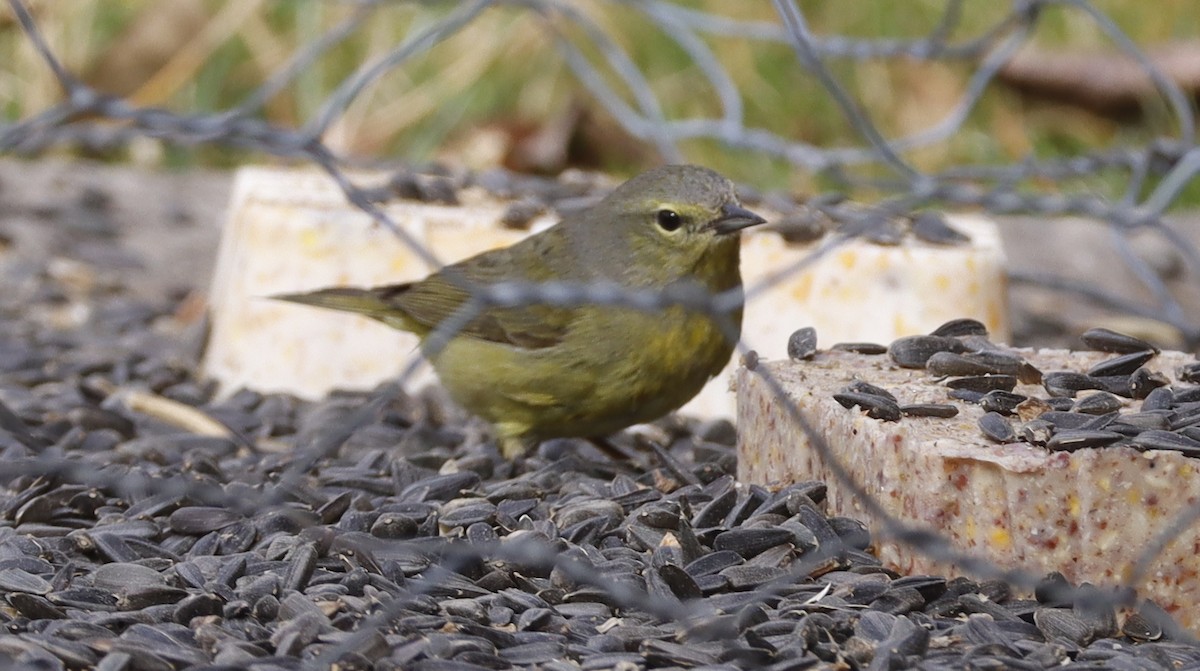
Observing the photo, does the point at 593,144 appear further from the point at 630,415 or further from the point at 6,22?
the point at 630,415

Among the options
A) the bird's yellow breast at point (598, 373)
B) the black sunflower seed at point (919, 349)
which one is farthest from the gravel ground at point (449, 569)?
the black sunflower seed at point (919, 349)

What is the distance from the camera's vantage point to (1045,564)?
8.95 ft

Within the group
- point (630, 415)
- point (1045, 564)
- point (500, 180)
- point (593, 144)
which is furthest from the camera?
point (593, 144)

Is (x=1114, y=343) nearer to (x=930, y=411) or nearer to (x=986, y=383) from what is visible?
(x=986, y=383)

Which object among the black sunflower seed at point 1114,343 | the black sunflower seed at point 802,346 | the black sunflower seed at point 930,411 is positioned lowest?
the black sunflower seed at point 930,411

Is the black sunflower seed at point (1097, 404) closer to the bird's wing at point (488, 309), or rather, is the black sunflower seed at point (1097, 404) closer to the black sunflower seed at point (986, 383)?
the black sunflower seed at point (986, 383)

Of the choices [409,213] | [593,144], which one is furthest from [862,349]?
[593,144]

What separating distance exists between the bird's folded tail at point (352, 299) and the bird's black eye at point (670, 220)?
0.96 metres

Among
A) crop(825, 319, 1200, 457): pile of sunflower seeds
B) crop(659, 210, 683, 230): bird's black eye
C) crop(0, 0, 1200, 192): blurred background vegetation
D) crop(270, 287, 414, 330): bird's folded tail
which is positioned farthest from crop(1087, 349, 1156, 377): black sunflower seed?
crop(0, 0, 1200, 192): blurred background vegetation

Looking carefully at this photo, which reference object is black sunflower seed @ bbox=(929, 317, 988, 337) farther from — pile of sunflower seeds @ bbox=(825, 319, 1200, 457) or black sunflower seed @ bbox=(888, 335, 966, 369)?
black sunflower seed @ bbox=(888, 335, 966, 369)

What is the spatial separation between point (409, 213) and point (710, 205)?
132 centimetres

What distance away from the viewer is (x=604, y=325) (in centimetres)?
381

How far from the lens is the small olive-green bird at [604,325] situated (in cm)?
373

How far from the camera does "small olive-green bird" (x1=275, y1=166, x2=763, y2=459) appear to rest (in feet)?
12.2
